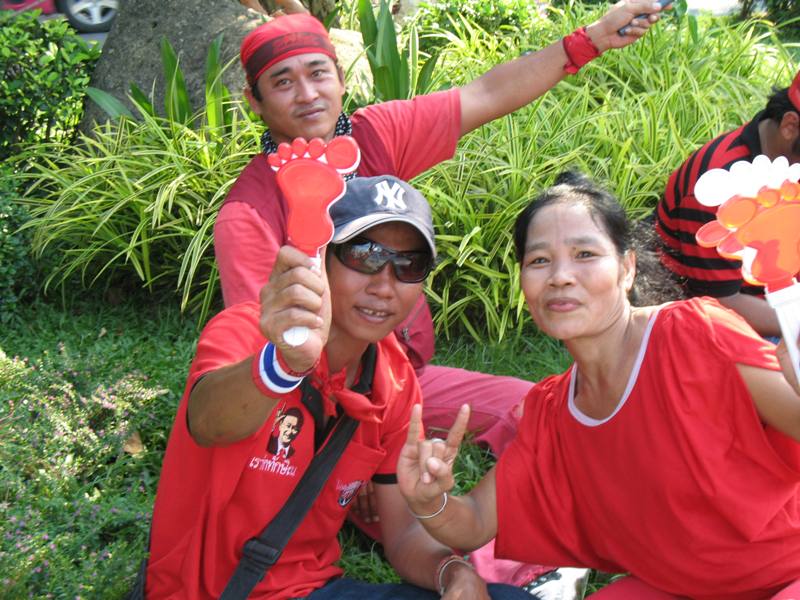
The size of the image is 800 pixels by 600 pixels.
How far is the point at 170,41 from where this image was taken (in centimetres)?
560

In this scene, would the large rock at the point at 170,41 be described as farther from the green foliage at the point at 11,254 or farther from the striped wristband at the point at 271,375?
the striped wristband at the point at 271,375

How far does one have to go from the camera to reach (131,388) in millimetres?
3555

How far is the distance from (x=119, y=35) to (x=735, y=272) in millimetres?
4122

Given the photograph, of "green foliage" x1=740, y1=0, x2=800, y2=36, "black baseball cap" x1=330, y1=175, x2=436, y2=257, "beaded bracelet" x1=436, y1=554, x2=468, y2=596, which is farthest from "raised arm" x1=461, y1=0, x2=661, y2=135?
"green foliage" x1=740, y1=0, x2=800, y2=36

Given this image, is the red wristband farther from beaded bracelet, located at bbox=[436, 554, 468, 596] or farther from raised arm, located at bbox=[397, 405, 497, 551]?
beaded bracelet, located at bbox=[436, 554, 468, 596]

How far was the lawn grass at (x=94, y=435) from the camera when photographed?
2.68 meters

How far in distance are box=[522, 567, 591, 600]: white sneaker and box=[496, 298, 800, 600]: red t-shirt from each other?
0.39 meters

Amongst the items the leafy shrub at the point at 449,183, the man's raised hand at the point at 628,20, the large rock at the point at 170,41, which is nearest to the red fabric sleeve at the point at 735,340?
the man's raised hand at the point at 628,20

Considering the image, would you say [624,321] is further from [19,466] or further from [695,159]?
[19,466]

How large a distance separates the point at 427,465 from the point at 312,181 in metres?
0.71

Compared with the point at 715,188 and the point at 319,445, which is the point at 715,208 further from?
the point at 319,445

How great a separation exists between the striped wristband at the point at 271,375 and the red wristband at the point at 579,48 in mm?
1871

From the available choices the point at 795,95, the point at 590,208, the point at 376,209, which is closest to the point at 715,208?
the point at 795,95

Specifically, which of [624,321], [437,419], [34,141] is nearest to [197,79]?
[34,141]
